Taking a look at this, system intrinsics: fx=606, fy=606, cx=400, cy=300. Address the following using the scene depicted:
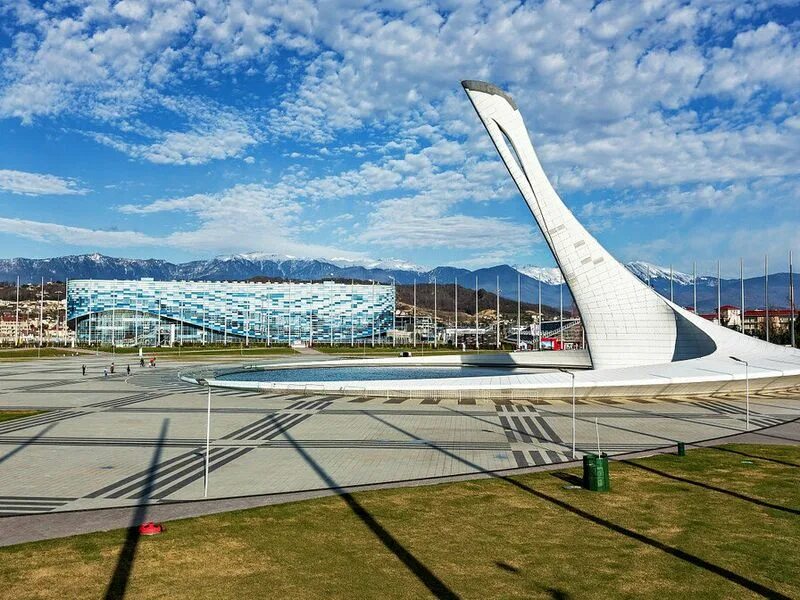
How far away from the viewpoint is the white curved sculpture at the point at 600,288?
27763 millimetres

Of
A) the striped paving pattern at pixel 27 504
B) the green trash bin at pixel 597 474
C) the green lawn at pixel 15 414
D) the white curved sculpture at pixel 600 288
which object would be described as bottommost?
the striped paving pattern at pixel 27 504

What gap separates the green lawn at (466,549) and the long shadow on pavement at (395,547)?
0.03 m

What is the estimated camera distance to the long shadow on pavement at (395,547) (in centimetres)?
659

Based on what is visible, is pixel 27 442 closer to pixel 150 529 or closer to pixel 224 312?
pixel 150 529

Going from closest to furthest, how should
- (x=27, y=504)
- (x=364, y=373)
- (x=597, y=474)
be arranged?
(x=27, y=504)
(x=597, y=474)
(x=364, y=373)

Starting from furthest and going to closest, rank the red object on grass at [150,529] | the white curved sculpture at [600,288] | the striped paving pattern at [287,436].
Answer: the white curved sculpture at [600,288]
the striped paving pattern at [287,436]
the red object on grass at [150,529]

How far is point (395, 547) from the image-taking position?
7.91m

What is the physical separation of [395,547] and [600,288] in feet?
73.8

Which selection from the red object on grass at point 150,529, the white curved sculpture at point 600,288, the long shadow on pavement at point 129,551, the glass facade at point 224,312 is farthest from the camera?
the glass facade at point 224,312

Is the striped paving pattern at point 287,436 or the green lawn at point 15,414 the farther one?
the green lawn at point 15,414

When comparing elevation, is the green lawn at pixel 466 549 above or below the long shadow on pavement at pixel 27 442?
above

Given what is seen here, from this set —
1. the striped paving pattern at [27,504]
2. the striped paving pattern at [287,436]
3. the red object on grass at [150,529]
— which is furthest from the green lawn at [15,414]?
the red object on grass at [150,529]

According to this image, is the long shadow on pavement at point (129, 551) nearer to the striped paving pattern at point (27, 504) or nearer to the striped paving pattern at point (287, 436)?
the striped paving pattern at point (287, 436)

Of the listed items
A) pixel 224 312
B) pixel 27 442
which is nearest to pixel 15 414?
pixel 27 442
